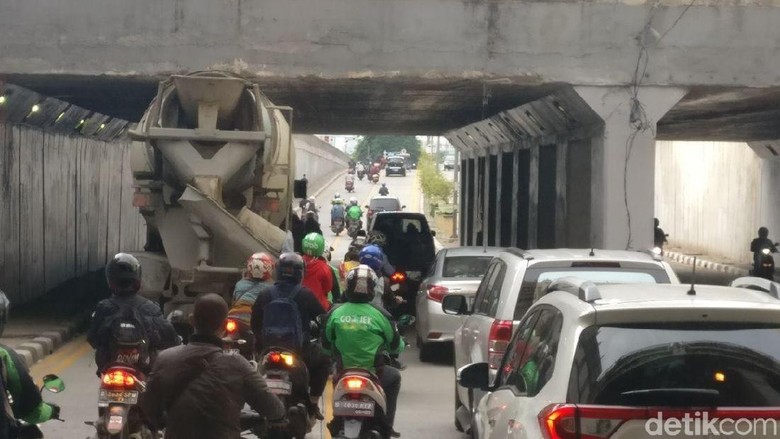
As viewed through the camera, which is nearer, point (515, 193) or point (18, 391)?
point (18, 391)

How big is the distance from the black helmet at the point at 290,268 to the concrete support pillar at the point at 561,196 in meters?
15.4

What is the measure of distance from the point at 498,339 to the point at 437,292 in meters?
7.27

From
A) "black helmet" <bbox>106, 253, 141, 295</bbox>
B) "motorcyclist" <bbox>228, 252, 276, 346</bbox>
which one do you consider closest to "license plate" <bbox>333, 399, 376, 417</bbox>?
"black helmet" <bbox>106, 253, 141, 295</bbox>

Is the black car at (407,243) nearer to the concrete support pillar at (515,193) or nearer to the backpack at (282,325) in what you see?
the concrete support pillar at (515,193)

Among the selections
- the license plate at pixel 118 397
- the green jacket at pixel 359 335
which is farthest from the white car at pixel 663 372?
the green jacket at pixel 359 335

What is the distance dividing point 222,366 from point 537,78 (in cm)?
1489

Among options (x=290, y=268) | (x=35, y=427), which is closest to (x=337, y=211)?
(x=290, y=268)

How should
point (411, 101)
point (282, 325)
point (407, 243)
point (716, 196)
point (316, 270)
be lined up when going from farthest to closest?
point (716, 196) < point (411, 101) < point (407, 243) < point (316, 270) < point (282, 325)

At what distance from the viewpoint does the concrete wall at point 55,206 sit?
21.6 metres

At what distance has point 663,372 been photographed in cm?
535

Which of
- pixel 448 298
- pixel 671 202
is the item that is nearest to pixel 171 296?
pixel 448 298

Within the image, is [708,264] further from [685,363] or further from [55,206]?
[685,363]

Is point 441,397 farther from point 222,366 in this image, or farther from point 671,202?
point 671,202

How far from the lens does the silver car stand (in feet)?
56.3
